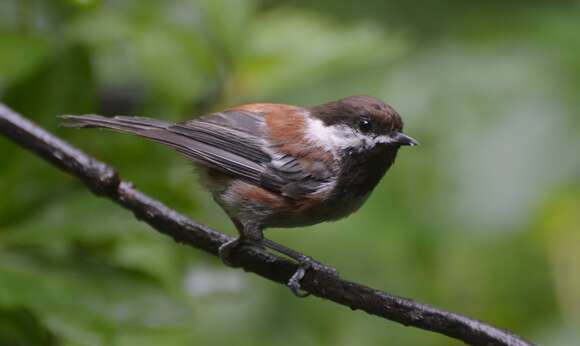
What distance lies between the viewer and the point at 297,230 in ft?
13.7

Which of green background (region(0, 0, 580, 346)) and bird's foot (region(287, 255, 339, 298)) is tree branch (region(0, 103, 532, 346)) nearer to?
bird's foot (region(287, 255, 339, 298))

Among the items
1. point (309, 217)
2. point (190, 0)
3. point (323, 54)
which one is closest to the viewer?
point (309, 217)

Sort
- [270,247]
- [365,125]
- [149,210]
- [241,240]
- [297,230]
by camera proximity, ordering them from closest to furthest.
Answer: [149,210] < [241,240] < [270,247] < [365,125] < [297,230]

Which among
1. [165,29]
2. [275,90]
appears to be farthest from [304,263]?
[165,29]

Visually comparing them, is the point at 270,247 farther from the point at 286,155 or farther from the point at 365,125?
the point at 365,125

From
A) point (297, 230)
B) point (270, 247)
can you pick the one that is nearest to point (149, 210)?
point (270, 247)

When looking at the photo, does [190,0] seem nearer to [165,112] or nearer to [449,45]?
[165,112]

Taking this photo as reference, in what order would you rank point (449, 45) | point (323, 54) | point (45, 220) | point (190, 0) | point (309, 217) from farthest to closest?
point (449, 45) → point (190, 0) → point (323, 54) → point (309, 217) → point (45, 220)

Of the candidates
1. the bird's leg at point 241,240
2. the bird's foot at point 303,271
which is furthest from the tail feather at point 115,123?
the bird's foot at point 303,271

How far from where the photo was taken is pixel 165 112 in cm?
364

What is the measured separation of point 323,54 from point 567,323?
1.68m

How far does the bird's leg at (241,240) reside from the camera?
3.07m

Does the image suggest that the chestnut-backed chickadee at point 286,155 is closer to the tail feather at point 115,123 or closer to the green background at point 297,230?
the tail feather at point 115,123

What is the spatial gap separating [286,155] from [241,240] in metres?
0.58
